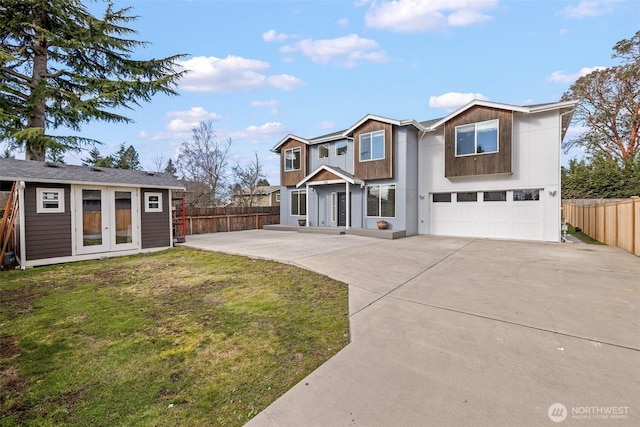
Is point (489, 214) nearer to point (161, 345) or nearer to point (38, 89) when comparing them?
point (161, 345)

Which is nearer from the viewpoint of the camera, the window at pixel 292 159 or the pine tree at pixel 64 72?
the pine tree at pixel 64 72

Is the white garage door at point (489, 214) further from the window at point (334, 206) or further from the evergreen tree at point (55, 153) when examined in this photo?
the evergreen tree at point (55, 153)

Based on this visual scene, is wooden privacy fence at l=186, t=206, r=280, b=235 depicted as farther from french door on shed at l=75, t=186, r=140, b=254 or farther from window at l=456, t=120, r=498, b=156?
window at l=456, t=120, r=498, b=156

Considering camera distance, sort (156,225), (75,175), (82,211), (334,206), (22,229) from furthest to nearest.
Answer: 1. (334,206)
2. (156,225)
3. (82,211)
4. (75,175)
5. (22,229)

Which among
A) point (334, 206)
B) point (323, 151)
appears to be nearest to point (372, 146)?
point (323, 151)

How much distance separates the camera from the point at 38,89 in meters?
12.2

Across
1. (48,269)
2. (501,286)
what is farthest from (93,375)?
(48,269)

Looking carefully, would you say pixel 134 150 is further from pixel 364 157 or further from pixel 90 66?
pixel 364 157

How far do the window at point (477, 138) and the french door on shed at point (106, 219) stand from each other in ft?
43.4

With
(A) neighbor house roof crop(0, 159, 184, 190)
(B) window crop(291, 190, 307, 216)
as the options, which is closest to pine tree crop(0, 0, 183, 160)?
(A) neighbor house roof crop(0, 159, 184, 190)

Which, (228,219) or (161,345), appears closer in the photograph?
(161,345)

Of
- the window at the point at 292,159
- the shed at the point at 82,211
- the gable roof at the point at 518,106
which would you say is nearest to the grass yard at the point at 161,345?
the shed at the point at 82,211

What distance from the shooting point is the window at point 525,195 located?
11.4m

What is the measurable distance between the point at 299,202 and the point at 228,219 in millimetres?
4273
